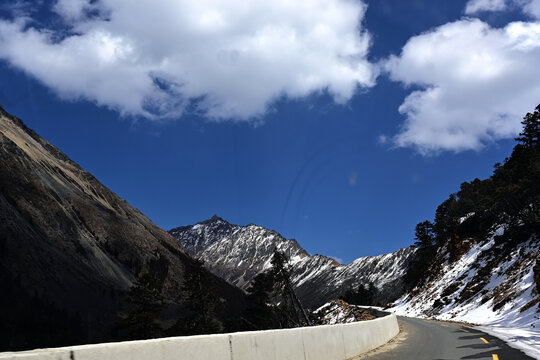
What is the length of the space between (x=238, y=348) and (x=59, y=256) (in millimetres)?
116182

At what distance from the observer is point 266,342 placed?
312 inches

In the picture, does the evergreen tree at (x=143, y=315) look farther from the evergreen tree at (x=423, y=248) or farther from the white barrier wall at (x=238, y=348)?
the evergreen tree at (x=423, y=248)

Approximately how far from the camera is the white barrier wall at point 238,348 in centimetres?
474

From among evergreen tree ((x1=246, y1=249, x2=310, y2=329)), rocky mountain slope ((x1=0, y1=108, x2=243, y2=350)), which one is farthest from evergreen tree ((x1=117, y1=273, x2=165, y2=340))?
rocky mountain slope ((x1=0, y1=108, x2=243, y2=350))

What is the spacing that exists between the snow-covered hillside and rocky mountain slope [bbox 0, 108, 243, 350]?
35.1 meters

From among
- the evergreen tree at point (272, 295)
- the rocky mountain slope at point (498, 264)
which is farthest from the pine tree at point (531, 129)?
the evergreen tree at point (272, 295)

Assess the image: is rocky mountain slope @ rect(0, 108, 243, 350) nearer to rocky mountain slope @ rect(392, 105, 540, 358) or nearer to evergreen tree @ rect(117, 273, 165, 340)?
evergreen tree @ rect(117, 273, 165, 340)

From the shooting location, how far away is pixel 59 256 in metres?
109

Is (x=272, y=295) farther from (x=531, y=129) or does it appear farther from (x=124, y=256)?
(x=124, y=256)

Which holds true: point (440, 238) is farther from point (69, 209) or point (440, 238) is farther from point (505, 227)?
point (69, 209)

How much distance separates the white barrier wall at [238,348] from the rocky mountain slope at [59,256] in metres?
52.1


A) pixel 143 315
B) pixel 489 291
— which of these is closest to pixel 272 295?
pixel 143 315

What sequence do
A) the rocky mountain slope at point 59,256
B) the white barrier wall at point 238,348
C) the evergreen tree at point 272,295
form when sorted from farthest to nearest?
the rocky mountain slope at point 59,256
the evergreen tree at point 272,295
the white barrier wall at point 238,348

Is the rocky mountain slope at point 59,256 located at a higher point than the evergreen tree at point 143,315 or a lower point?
higher
